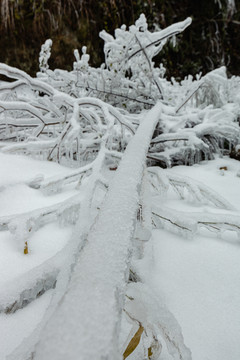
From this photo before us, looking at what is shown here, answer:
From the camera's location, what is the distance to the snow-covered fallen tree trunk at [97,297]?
0.16m

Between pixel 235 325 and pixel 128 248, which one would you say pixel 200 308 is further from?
pixel 128 248

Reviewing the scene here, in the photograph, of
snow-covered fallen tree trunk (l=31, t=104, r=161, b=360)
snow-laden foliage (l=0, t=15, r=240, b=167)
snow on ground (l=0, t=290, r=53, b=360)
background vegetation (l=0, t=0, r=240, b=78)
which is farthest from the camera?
background vegetation (l=0, t=0, r=240, b=78)

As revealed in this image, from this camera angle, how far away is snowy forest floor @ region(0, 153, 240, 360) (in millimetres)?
377

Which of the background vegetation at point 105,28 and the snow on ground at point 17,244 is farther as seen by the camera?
the background vegetation at point 105,28

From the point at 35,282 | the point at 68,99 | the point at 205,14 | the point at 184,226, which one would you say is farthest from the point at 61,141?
the point at 205,14

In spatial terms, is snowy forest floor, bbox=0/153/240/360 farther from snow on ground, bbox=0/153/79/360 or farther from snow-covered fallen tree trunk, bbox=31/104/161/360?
snow-covered fallen tree trunk, bbox=31/104/161/360

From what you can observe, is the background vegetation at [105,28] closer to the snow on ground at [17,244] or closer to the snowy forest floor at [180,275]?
the snow on ground at [17,244]

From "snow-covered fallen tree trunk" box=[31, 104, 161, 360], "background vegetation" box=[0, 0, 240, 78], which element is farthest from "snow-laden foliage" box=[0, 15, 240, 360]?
"background vegetation" box=[0, 0, 240, 78]

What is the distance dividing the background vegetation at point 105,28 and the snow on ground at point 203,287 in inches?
159

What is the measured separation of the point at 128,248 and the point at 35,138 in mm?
1209

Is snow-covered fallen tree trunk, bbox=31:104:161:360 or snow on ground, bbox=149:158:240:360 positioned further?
snow on ground, bbox=149:158:240:360

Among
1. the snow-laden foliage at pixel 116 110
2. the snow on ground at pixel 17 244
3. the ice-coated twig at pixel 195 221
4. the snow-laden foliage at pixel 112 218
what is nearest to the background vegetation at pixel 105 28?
the snow-laden foliage at pixel 116 110

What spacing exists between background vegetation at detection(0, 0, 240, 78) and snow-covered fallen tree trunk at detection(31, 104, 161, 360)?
4.24 metres

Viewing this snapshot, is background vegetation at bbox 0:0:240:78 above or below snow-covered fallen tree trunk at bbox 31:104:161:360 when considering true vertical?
above
